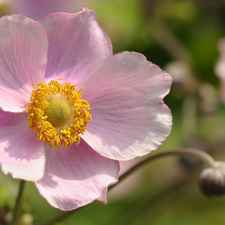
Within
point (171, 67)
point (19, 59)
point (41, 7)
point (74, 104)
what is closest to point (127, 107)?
point (74, 104)

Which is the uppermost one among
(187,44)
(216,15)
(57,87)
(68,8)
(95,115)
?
(57,87)

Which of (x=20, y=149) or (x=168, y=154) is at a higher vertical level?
A: (x=20, y=149)

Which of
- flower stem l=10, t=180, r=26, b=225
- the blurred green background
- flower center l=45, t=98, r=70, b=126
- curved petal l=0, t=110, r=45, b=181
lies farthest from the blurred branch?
flower stem l=10, t=180, r=26, b=225

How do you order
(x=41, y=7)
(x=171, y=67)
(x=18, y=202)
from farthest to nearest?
1. (x=41, y=7)
2. (x=171, y=67)
3. (x=18, y=202)

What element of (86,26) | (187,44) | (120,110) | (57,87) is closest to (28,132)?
(57,87)

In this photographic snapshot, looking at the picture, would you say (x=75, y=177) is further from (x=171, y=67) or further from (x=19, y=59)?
(x=171, y=67)

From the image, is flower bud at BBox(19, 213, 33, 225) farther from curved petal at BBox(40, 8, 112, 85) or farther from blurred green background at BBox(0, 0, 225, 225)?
blurred green background at BBox(0, 0, 225, 225)

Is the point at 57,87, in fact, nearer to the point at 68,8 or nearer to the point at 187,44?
the point at 68,8

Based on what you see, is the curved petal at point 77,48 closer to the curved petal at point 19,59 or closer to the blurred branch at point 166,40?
the curved petal at point 19,59
